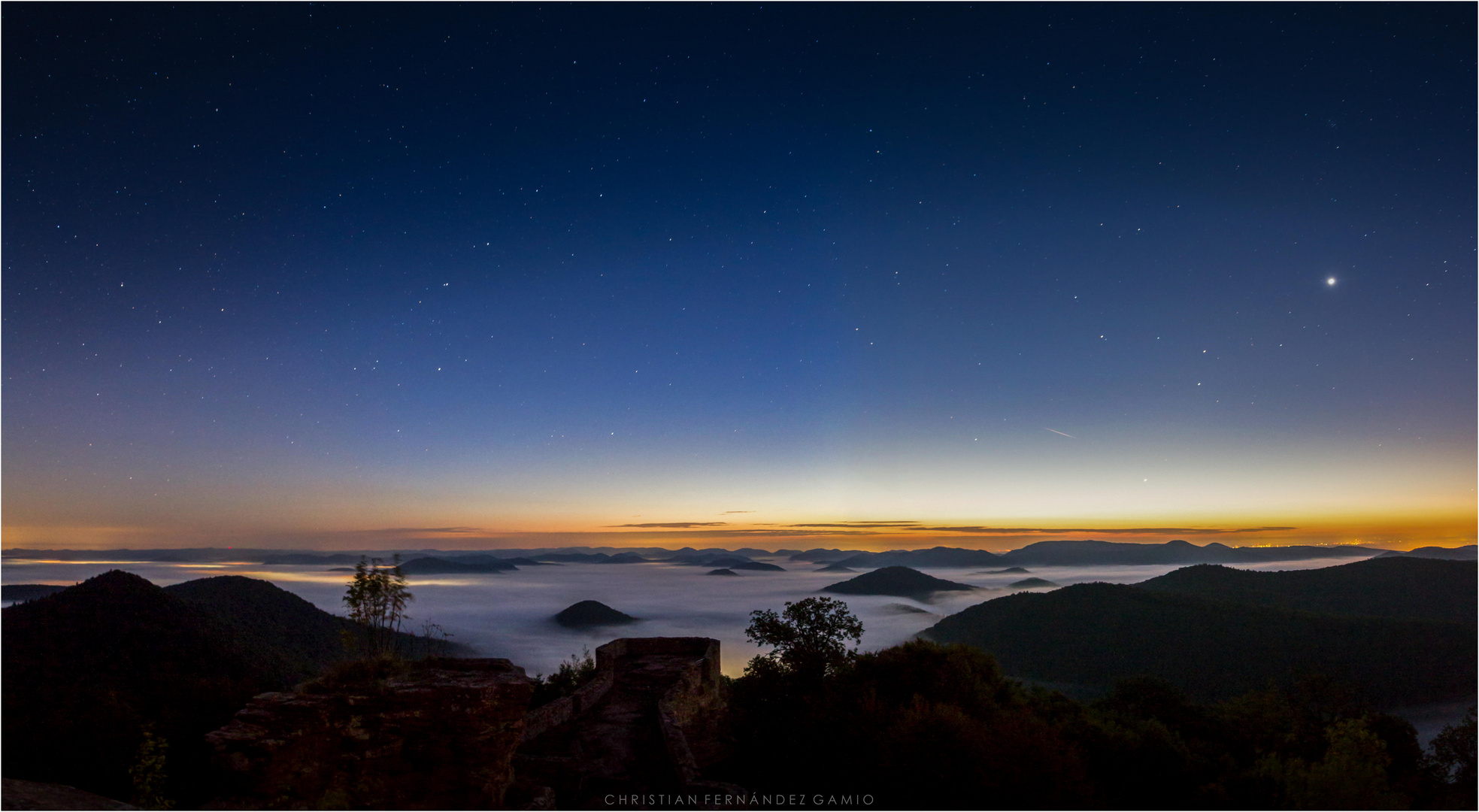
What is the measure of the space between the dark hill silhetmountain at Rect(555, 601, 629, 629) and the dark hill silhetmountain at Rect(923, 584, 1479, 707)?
61.7m

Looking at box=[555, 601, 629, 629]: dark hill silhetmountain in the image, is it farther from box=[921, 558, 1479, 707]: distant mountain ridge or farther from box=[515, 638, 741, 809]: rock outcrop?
box=[515, 638, 741, 809]: rock outcrop

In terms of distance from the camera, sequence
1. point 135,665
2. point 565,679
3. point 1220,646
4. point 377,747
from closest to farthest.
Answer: point 377,747, point 565,679, point 135,665, point 1220,646

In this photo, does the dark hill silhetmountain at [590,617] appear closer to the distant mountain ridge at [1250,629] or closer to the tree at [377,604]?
the distant mountain ridge at [1250,629]

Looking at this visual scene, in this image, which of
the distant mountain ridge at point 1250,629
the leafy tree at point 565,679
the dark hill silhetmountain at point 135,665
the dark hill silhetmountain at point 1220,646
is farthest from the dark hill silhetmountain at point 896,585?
the leafy tree at point 565,679

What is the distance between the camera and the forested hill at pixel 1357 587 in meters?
94.1

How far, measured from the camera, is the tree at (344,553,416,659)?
11750mm

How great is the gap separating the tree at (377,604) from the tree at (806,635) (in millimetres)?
14162

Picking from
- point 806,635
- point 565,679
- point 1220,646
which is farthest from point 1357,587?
point 565,679

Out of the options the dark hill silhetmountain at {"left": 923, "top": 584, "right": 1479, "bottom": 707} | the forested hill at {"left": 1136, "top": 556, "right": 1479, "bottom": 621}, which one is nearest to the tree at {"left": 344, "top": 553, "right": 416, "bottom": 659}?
the dark hill silhetmountain at {"left": 923, "top": 584, "right": 1479, "bottom": 707}

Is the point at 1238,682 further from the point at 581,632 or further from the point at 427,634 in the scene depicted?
the point at 581,632

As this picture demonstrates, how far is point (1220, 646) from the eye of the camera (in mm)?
78750

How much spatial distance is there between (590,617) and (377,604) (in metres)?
122

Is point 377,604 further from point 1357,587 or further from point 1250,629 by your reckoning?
point 1357,587

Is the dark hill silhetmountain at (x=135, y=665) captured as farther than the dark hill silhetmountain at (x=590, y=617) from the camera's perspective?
No
